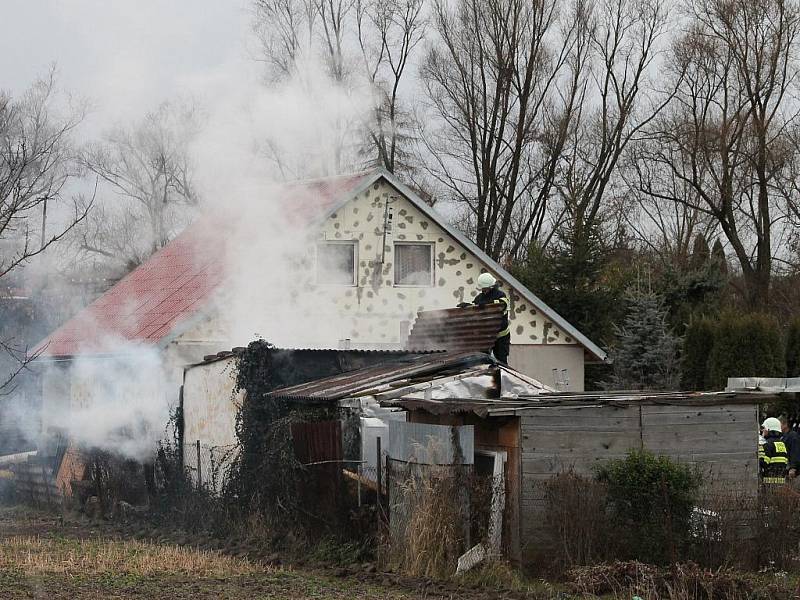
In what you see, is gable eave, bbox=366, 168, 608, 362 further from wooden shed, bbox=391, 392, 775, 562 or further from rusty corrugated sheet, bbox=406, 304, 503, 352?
wooden shed, bbox=391, 392, 775, 562

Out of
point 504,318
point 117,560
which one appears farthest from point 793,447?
point 117,560

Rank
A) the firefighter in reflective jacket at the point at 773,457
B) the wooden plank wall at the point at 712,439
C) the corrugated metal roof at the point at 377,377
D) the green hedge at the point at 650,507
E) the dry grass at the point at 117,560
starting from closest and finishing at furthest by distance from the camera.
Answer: the green hedge at the point at 650,507 < the dry grass at the point at 117,560 < the wooden plank wall at the point at 712,439 < the corrugated metal roof at the point at 377,377 < the firefighter in reflective jacket at the point at 773,457

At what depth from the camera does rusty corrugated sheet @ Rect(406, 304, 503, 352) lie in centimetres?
1898

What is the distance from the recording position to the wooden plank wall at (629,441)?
45.3 feet

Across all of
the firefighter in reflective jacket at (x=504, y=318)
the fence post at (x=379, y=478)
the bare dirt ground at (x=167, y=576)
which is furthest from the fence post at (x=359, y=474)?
the firefighter in reflective jacket at (x=504, y=318)

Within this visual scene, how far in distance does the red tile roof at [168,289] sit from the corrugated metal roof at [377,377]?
18.4ft

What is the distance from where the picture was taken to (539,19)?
39688 mm

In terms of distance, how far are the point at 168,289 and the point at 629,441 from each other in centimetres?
1395

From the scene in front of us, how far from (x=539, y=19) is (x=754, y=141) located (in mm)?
7850

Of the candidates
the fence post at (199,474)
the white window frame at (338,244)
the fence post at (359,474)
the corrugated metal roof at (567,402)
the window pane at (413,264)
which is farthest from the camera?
the window pane at (413,264)

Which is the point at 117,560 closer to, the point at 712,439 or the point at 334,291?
the point at 712,439

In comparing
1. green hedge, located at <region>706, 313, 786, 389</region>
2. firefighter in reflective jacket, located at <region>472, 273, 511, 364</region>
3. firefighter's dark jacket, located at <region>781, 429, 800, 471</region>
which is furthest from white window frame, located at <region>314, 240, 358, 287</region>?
firefighter's dark jacket, located at <region>781, 429, 800, 471</region>

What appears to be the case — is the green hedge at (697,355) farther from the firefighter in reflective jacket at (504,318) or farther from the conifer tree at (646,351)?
the firefighter in reflective jacket at (504,318)

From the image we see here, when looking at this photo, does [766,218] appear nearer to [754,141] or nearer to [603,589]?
[754,141]
